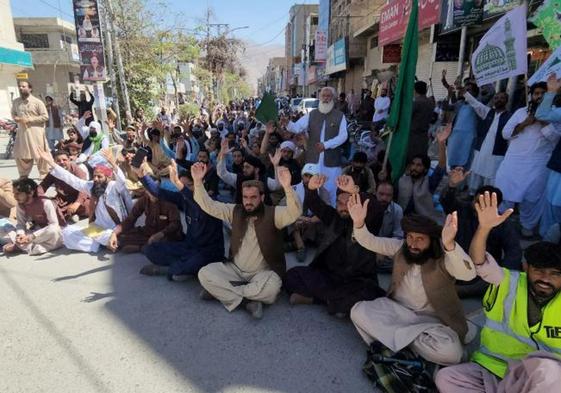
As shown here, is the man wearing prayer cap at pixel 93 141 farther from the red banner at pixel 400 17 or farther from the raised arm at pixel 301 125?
the red banner at pixel 400 17

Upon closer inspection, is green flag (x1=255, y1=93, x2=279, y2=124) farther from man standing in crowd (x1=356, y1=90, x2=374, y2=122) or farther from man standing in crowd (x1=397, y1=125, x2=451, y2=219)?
man standing in crowd (x1=356, y1=90, x2=374, y2=122)

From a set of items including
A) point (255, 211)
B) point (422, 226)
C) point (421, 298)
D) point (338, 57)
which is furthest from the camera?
point (338, 57)

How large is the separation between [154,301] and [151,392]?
43.8 inches

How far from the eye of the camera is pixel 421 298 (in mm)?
2662

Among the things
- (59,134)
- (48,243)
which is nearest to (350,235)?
(48,243)

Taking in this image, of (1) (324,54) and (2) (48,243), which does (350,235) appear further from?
(1) (324,54)

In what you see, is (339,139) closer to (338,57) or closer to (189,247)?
(189,247)

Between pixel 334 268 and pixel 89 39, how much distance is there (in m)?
9.98

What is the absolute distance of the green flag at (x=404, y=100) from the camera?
389 centimetres

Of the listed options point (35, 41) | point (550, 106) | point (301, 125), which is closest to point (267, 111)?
point (301, 125)

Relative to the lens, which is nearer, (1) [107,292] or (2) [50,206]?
(1) [107,292]

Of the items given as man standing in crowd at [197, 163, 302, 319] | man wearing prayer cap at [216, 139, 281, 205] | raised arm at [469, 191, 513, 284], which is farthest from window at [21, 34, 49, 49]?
raised arm at [469, 191, 513, 284]

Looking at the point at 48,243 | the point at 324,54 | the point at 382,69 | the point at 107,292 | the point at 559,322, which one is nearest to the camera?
the point at 559,322

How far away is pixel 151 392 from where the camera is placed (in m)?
2.36
